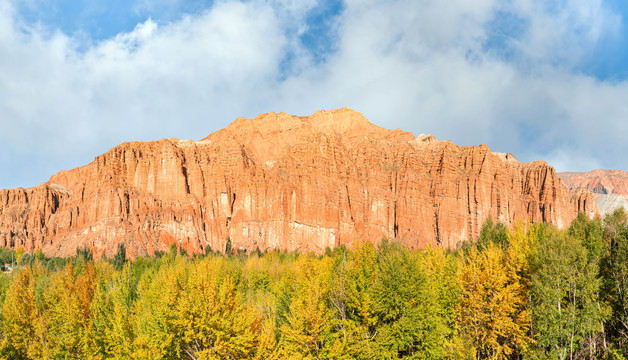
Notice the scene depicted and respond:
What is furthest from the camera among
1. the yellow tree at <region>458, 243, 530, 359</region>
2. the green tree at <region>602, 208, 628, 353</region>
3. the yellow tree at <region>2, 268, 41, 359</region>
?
the yellow tree at <region>2, 268, 41, 359</region>

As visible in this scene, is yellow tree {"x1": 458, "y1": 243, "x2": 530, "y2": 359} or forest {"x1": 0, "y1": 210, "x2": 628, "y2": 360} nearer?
forest {"x1": 0, "y1": 210, "x2": 628, "y2": 360}

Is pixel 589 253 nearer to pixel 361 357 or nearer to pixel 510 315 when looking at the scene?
pixel 510 315

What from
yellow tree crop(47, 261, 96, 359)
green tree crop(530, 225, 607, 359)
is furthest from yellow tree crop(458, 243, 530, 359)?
yellow tree crop(47, 261, 96, 359)

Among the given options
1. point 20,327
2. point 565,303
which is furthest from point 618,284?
point 20,327

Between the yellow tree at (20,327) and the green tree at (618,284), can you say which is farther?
the yellow tree at (20,327)

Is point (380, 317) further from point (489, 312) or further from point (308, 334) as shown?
point (489, 312)

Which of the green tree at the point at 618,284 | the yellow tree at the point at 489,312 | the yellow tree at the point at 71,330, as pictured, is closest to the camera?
the yellow tree at the point at 71,330

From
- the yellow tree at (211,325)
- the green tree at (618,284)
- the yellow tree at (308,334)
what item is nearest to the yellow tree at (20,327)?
the yellow tree at (211,325)

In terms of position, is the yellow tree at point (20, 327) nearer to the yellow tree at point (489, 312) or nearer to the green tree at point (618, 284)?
the yellow tree at point (489, 312)

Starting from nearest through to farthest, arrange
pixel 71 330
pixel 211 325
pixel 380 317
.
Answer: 1. pixel 211 325
2. pixel 71 330
3. pixel 380 317

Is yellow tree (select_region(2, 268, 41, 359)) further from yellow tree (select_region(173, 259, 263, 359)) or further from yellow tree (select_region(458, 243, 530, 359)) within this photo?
yellow tree (select_region(458, 243, 530, 359))

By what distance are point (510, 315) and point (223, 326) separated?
25.3 meters

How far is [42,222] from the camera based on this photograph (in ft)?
634

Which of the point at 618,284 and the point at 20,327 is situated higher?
the point at 618,284
